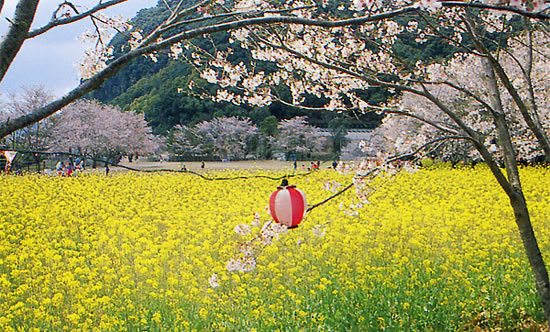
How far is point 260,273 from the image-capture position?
4.74 metres

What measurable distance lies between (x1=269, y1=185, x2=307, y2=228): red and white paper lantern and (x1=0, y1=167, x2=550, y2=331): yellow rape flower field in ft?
1.23

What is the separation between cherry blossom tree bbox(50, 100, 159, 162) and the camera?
94.1 ft

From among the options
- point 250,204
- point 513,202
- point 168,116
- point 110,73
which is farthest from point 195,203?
point 168,116

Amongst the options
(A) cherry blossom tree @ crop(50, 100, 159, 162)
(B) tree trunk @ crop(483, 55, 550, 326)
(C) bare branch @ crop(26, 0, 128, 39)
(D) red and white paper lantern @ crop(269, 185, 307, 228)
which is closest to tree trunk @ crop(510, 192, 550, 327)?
(B) tree trunk @ crop(483, 55, 550, 326)

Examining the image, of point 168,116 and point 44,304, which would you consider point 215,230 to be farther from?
point 168,116

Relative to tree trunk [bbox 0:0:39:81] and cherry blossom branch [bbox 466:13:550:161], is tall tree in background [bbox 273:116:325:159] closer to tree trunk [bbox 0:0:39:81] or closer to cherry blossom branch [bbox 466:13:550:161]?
cherry blossom branch [bbox 466:13:550:161]

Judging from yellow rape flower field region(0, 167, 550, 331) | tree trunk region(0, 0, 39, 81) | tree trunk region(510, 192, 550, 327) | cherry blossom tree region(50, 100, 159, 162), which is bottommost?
yellow rape flower field region(0, 167, 550, 331)

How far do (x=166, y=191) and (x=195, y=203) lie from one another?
2.68 metres

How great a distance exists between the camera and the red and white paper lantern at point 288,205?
122 inches

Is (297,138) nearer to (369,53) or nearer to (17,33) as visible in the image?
(369,53)

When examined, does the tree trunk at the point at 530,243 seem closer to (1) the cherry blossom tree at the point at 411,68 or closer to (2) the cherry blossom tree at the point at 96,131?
(1) the cherry blossom tree at the point at 411,68

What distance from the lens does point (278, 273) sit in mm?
4648

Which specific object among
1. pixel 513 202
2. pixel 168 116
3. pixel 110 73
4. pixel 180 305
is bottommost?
pixel 180 305

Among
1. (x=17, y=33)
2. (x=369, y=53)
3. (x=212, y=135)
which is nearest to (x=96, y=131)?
(x=212, y=135)
